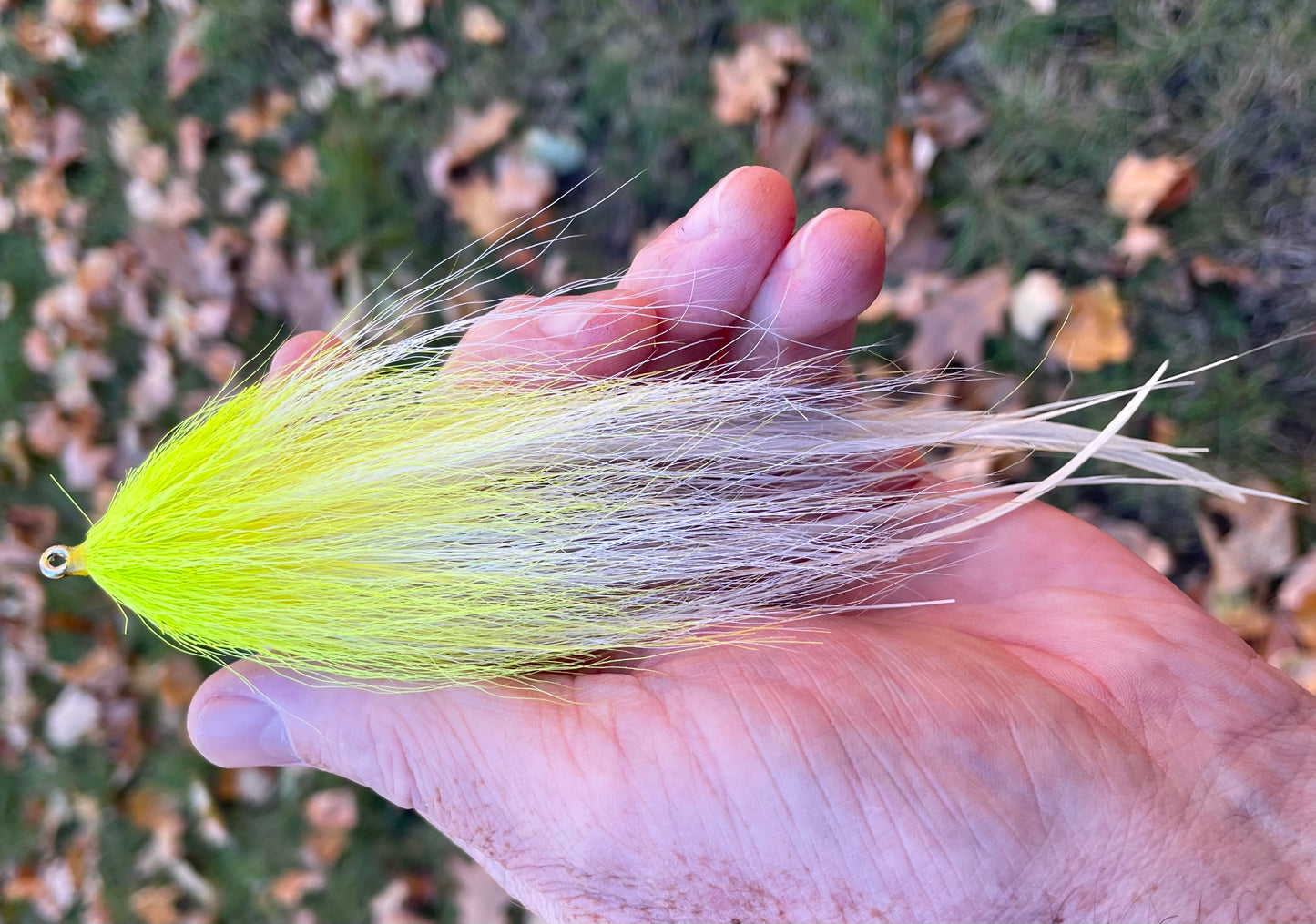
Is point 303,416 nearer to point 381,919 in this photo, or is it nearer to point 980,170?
point 381,919

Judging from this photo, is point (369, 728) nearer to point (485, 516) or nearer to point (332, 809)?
point (485, 516)

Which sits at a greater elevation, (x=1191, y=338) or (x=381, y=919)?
(x=1191, y=338)

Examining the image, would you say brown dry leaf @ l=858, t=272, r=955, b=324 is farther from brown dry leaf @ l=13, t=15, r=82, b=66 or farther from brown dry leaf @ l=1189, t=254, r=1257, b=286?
brown dry leaf @ l=13, t=15, r=82, b=66

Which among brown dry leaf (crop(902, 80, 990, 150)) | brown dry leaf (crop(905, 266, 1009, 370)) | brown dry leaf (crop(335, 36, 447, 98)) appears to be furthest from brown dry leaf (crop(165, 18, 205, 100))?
brown dry leaf (crop(905, 266, 1009, 370))

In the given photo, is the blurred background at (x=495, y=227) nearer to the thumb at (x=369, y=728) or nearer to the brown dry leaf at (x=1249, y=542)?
the brown dry leaf at (x=1249, y=542)

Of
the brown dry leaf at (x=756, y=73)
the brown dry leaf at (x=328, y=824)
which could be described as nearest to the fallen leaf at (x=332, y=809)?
the brown dry leaf at (x=328, y=824)

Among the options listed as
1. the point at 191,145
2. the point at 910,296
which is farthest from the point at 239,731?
the point at 191,145

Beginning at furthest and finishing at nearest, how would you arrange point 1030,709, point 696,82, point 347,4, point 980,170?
point 347,4 → point 696,82 → point 980,170 → point 1030,709

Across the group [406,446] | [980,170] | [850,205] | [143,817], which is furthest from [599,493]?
[143,817]
